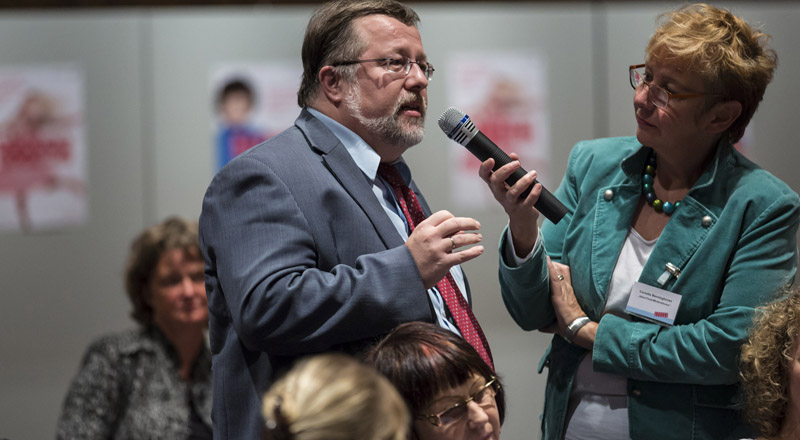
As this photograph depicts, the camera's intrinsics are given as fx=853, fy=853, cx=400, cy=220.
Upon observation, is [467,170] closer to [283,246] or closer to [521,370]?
[521,370]

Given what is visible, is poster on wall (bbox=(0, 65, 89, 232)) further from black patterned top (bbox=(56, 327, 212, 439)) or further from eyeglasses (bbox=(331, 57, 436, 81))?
eyeglasses (bbox=(331, 57, 436, 81))

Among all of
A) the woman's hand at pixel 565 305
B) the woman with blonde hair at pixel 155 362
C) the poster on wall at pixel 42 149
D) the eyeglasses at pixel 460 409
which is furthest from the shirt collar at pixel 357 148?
the poster on wall at pixel 42 149

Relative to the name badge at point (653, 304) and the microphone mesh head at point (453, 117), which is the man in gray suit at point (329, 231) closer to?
the microphone mesh head at point (453, 117)

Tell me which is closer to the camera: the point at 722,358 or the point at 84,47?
the point at 722,358

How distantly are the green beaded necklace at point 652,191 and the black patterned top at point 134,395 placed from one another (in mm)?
1816

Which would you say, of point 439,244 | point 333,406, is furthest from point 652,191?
point 333,406

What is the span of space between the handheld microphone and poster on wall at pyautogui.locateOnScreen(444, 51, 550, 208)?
94.5 inches

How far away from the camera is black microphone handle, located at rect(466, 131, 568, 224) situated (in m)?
1.77

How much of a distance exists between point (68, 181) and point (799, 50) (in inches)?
145

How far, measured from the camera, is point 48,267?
4.13 metres

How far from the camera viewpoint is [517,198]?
178 centimetres

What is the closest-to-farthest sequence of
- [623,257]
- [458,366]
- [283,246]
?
[458,366], [283,246], [623,257]

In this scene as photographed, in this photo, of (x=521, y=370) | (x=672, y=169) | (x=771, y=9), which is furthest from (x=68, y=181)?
(x=771, y=9)

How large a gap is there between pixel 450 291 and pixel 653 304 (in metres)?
0.45
